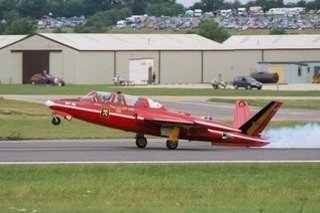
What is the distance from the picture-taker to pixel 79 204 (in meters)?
16.5

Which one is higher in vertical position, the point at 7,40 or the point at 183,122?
the point at 7,40

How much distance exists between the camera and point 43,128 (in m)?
38.6

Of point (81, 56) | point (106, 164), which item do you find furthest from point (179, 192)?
point (81, 56)

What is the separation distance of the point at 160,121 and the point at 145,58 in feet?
260

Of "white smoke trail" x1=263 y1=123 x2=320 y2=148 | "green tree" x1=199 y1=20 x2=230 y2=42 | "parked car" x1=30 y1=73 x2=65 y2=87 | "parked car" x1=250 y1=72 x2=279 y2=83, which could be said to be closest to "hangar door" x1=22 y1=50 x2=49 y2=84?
"parked car" x1=30 y1=73 x2=65 y2=87

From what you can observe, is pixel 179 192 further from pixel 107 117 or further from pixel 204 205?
pixel 107 117

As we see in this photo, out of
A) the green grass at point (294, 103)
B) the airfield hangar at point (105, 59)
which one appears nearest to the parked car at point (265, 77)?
the airfield hangar at point (105, 59)

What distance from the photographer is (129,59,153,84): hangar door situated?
105062 millimetres

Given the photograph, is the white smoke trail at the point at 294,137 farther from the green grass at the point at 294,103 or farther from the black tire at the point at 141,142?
the green grass at the point at 294,103

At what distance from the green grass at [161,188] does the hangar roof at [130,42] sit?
83794 millimetres

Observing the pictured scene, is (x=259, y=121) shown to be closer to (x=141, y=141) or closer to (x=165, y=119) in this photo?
(x=165, y=119)

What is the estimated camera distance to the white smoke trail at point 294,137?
3125 cm

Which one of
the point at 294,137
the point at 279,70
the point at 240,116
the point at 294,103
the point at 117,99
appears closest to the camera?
the point at 117,99

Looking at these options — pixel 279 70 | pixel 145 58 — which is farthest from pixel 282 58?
pixel 145 58
